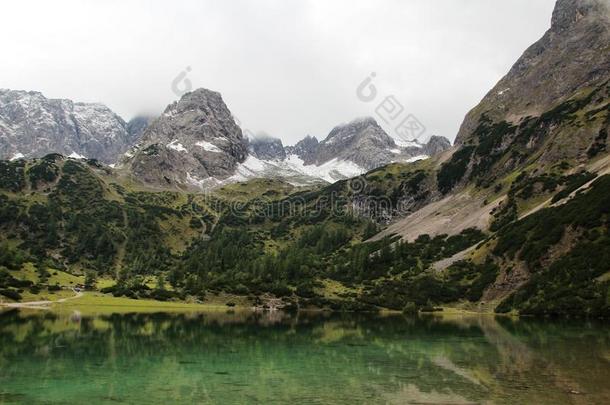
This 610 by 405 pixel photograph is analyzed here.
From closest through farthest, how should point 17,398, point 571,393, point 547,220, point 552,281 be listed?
point 17,398 < point 571,393 < point 552,281 < point 547,220

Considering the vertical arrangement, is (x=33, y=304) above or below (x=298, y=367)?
above

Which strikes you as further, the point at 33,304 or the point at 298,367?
the point at 33,304

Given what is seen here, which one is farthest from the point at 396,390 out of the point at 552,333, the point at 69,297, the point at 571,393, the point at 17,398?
the point at 69,297

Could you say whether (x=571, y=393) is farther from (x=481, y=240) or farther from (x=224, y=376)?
(x=481, y=240)

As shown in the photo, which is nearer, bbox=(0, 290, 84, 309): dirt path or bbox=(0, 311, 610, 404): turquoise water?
bbox=(0, 311, 610, 404): turquoise water

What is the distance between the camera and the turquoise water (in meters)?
31.5

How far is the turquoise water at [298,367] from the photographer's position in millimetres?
31453

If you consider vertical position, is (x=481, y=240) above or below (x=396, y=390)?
above

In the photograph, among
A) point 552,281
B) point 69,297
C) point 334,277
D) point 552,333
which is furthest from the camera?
point 334,277

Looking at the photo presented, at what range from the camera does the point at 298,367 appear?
4369 centimetres

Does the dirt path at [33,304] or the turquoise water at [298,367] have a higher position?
the dirt path at [33,304]

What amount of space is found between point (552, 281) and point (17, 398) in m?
119

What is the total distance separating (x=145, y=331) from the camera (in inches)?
2894

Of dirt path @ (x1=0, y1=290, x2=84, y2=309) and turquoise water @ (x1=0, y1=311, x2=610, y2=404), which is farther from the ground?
dirt path @ (x1=0, y1=290, x2=84, y2=309)
